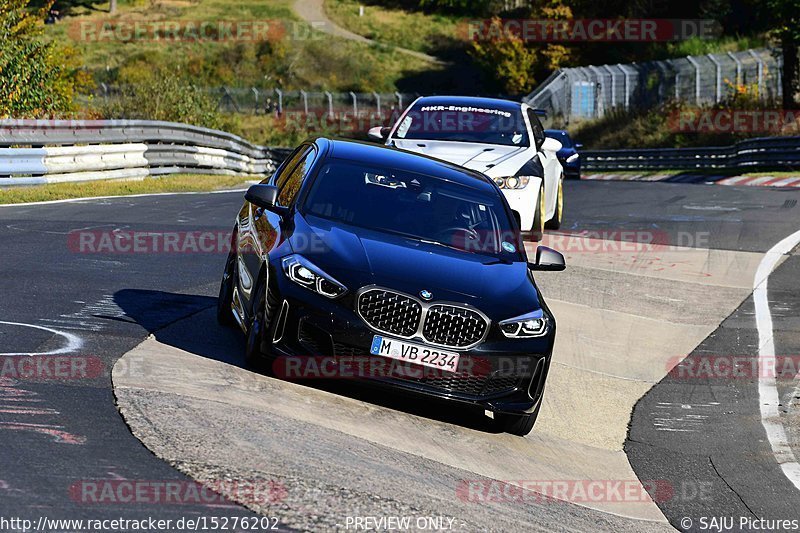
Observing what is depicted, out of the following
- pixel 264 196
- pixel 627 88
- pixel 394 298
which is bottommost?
pixel 627 88

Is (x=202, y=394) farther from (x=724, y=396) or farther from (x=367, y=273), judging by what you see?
(x=724, y=396)

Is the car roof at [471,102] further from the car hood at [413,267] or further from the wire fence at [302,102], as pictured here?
the wire fence at [302,102]

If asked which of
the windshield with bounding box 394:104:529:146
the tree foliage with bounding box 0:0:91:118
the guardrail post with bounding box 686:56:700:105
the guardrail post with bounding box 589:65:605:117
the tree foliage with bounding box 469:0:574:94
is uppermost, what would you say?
the windshield with bounding box 394:104:529:146

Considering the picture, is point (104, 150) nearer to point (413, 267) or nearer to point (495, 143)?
point (495, 143)

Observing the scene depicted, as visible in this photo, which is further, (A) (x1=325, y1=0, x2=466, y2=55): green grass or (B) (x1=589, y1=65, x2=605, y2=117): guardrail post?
(A) (x1=325, y1=0, x2=466, y2=55): green grass

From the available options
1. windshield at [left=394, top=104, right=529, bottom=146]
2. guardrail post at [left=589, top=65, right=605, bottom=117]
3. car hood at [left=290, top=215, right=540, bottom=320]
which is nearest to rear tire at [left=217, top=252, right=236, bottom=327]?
car hood at [left=290, top=215, right=540, bottom=320]

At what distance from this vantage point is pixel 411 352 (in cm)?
735

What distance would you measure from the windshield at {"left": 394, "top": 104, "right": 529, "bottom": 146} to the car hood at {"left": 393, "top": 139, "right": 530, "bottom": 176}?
19 centimetres

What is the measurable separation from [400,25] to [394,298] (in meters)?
87.8

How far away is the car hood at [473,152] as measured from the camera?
14039mm

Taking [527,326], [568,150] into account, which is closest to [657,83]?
[568,150]

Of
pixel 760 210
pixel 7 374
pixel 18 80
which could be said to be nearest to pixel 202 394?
pixel 7 374

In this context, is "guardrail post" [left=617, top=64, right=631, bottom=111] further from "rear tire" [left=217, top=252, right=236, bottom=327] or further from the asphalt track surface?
"rear tire" [left=217, top=252, right=236, bottom=327]

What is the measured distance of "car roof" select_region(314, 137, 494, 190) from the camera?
29.8ft
